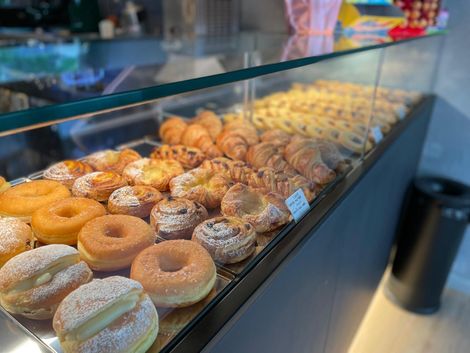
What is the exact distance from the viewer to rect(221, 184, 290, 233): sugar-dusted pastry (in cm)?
96

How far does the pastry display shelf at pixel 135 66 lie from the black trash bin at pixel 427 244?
0.85m

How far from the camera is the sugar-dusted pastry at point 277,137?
4.64 ft

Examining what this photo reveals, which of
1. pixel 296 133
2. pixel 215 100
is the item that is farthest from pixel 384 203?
pixel 215 100

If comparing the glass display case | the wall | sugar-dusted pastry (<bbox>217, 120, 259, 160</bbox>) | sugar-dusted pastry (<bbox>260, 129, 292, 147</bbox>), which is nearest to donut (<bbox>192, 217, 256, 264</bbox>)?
the glass display case

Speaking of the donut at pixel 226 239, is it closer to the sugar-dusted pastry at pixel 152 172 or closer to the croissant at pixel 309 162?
the sugar-dusted pastry at pixel 152 172

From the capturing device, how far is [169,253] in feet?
2.64

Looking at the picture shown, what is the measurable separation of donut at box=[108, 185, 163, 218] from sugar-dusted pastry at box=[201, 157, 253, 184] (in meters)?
0.22

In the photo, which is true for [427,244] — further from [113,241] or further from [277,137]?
[113,241]

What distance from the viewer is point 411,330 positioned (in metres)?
2.15

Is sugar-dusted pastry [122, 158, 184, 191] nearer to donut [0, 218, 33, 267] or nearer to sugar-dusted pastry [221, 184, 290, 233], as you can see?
sugar-dusted pastry [221, 184, 290, 233]

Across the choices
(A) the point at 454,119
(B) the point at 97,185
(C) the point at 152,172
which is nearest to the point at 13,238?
(B) the point at 97,185

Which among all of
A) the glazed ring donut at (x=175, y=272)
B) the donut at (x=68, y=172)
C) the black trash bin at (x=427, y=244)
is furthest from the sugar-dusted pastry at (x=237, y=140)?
the black trash bin at (x=427, y=244)

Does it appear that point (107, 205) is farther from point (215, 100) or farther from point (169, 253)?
point (215, 100)

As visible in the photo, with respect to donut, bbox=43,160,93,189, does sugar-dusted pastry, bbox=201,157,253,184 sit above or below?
below
